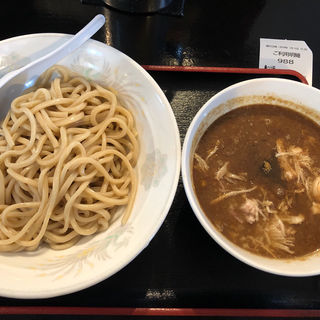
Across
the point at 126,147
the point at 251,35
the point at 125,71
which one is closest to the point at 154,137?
the point at 126,147

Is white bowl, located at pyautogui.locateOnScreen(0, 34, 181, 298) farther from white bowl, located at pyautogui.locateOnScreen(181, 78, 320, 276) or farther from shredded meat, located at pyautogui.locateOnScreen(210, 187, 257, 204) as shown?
shredded meat, located at pyautogui.locateOnScreen(210, 187, 257, 204)

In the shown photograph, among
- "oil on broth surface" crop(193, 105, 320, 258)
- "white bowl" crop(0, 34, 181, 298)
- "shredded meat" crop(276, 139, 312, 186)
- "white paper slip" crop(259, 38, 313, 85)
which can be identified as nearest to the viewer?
"white bowl" crop(0, 34, 181, 298)

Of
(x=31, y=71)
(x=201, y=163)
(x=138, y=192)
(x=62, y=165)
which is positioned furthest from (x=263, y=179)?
(x=31, y=71)

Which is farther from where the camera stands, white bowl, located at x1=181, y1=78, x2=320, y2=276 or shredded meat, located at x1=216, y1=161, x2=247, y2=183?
shredded meat, located at x1=216, y1=161, x2=247, y2=183

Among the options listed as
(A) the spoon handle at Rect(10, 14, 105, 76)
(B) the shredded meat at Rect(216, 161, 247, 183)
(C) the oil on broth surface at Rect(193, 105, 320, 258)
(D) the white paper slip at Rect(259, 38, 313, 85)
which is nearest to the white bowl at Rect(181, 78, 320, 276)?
(C) the oil on broth surface at Rect(193, 105, 320, 258)

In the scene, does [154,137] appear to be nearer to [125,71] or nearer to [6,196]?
[125,71]

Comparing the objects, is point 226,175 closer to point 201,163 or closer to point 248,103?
point 201,163

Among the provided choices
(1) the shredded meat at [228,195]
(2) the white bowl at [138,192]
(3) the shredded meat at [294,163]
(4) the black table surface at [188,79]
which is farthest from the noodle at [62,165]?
(3) the shredded meat at [294,163]
